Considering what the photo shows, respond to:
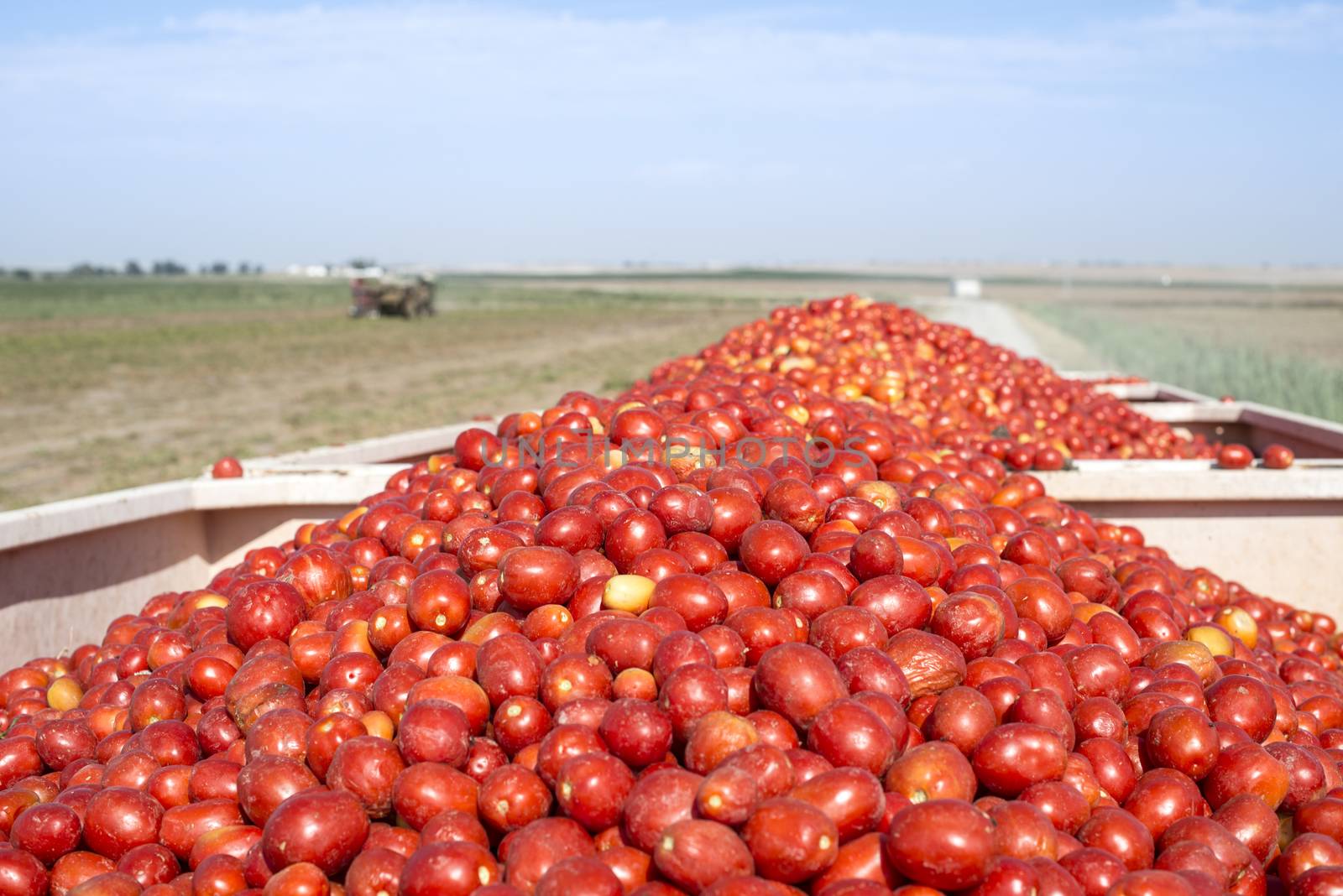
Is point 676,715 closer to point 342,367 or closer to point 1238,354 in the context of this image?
point 1238,354

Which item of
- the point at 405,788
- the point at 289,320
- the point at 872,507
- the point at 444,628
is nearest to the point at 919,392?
the point at 872,507

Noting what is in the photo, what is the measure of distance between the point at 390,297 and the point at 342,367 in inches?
878

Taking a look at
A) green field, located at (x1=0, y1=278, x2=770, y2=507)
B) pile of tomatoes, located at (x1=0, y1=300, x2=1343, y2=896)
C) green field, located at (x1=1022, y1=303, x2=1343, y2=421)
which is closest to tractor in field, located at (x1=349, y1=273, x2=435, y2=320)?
green field, located at (x1=0, y1=278, x2=770, y2=507)

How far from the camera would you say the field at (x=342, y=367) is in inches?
562

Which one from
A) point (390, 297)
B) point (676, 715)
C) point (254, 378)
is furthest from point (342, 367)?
point (676, 715)

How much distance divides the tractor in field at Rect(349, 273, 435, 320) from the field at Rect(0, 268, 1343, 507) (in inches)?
63.1

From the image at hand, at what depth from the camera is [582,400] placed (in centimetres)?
460

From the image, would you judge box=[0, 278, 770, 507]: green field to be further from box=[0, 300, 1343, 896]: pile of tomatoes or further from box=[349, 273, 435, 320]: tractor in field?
box=[0, 300, 1343, 896]: pile of tomatoes

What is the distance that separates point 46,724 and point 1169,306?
261 ft

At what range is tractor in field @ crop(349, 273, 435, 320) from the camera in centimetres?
4816

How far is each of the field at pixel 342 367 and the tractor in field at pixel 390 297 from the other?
1602mm

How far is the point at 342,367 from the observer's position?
89.0ft

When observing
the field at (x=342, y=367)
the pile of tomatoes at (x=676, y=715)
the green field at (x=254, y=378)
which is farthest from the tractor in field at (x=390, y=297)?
the pile of tomatoes at (x=676, y=715)

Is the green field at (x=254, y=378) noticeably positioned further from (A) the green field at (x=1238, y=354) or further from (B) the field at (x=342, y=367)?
(A) the green field at (x=1238, y=354)
